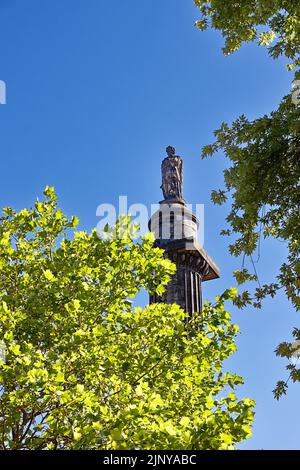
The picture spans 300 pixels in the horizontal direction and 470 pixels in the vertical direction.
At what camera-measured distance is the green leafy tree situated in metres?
8.52

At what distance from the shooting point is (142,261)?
11539 mm

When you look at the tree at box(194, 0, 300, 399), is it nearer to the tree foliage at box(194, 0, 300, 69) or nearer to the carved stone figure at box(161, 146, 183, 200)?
the tree foliage at box(194, 0, 300, 69)

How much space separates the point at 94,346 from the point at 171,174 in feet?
69.2

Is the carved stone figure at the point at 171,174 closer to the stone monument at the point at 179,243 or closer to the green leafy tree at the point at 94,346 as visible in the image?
the stone monument at the point at 179,243

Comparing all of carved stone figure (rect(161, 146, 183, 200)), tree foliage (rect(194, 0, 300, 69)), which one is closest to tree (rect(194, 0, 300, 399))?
tree foliage (rect(194, 0, 300, 69))

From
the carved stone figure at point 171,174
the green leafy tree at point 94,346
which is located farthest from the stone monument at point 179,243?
the green leafy tree at point 94,346

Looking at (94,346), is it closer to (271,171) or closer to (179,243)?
(271,171)

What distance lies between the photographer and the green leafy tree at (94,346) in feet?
28.0

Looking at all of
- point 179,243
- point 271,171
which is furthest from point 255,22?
point 179,243

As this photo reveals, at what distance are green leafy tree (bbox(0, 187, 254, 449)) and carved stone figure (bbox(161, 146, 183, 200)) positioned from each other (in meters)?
18.2

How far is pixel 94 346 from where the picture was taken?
10094 mm

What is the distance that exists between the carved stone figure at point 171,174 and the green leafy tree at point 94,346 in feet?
59.6

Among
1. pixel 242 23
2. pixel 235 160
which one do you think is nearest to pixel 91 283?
pixel 235 160
